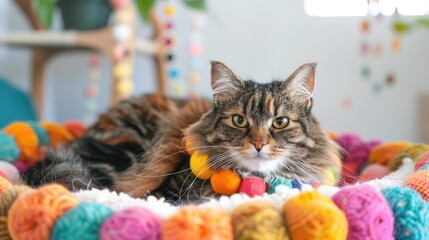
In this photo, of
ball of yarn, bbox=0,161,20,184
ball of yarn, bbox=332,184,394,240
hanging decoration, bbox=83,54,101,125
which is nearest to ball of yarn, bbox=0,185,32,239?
ball of yarn, bbox=0,161,20,184

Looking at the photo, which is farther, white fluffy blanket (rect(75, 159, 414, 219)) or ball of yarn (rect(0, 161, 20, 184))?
ball of yarn (rect(0, 161, 20, 184))

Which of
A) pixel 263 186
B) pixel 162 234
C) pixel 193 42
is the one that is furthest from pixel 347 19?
pixel 162 234

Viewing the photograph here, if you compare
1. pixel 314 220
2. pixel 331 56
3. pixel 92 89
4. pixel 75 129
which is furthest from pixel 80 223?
pixel 92 89

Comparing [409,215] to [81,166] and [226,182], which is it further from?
[81,166]

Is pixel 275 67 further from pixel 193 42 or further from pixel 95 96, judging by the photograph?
pixel 95 96

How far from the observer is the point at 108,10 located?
8.75 ft

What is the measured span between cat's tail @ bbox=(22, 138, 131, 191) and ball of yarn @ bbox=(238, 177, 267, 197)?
0.40 m

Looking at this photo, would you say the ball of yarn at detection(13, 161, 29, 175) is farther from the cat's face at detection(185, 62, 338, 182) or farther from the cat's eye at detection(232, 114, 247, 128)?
the cat's eye at detection(232, 114, 247, 128)

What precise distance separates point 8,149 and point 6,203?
0.79 meters

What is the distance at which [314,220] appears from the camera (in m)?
0.81

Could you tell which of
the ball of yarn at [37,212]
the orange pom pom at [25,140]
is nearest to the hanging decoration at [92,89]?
the orange pom pom at [25,140]

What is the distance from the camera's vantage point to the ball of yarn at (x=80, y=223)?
831mm

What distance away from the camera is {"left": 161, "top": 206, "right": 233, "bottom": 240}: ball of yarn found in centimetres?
78

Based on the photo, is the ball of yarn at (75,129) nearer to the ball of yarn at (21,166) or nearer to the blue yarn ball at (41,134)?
the blue yarn ball at (41,134)
